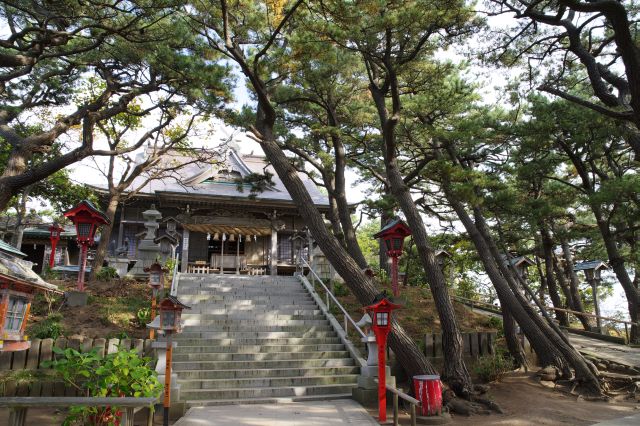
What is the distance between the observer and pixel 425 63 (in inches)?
427

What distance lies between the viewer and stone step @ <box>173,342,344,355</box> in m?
9.94

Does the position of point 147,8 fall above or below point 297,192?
above

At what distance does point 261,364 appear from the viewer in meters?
9.75

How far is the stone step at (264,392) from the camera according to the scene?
844 centimetres

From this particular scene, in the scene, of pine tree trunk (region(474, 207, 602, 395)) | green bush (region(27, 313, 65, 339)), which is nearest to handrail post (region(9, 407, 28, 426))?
green bush (region(27, 313, 65, 339))

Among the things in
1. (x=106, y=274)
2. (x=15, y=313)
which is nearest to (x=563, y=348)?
(x=15, y=313)

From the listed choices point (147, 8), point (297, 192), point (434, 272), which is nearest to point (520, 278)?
point (434, 272)

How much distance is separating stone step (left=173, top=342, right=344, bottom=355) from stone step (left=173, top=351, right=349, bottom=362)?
16 cm

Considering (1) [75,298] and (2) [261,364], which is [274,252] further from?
(2) [261,364]

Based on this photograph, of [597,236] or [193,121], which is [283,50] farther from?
[597,236]

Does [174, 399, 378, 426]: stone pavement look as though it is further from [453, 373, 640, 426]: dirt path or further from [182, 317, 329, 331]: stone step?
[182, 317, 329, 331]: stone step

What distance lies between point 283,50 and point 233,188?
34.9 ft

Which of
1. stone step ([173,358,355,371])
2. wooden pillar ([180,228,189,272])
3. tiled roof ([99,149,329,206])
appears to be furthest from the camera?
tiled roof ([99,149,329,206])

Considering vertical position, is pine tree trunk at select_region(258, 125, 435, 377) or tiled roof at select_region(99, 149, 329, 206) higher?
tiled roof at select_region(99, 149, 329, 206)
